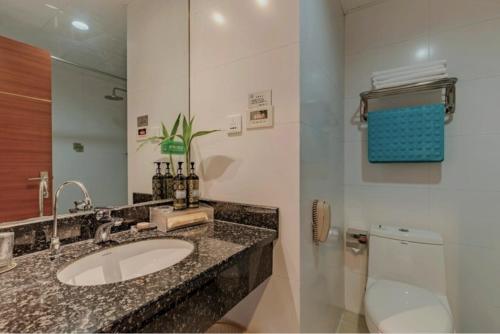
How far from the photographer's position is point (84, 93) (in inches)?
34.3

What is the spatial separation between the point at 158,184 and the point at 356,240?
54.9 inches

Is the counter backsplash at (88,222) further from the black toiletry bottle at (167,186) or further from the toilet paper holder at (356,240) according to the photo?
the toilet paper holder at (356,240)

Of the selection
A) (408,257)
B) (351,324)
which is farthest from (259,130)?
(351,324)

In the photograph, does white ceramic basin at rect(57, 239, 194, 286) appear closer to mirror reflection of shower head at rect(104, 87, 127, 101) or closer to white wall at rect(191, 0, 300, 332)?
white wall at rect(191, 0, 300, 332)

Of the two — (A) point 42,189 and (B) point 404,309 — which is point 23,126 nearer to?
(A) point 42,189

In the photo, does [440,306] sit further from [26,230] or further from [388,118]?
[26,230]

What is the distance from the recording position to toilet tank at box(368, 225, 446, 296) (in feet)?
4.38

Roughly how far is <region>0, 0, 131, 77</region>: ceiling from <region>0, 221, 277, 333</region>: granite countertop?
2.22 feet

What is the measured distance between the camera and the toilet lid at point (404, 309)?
1.02 m

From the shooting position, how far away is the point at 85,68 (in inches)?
34.4

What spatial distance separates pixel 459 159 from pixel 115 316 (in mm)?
1825

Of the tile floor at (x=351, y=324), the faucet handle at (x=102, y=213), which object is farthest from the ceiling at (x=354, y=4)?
the tile floor at (x=351, y=324)

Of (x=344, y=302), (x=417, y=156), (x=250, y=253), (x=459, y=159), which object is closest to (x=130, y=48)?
(x=250, y=253)

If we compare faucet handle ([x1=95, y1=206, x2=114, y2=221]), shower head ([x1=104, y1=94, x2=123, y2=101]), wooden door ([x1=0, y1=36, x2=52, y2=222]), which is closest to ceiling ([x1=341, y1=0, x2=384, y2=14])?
shower head ([x1=104, y1=94, x2=123, y2=101])
